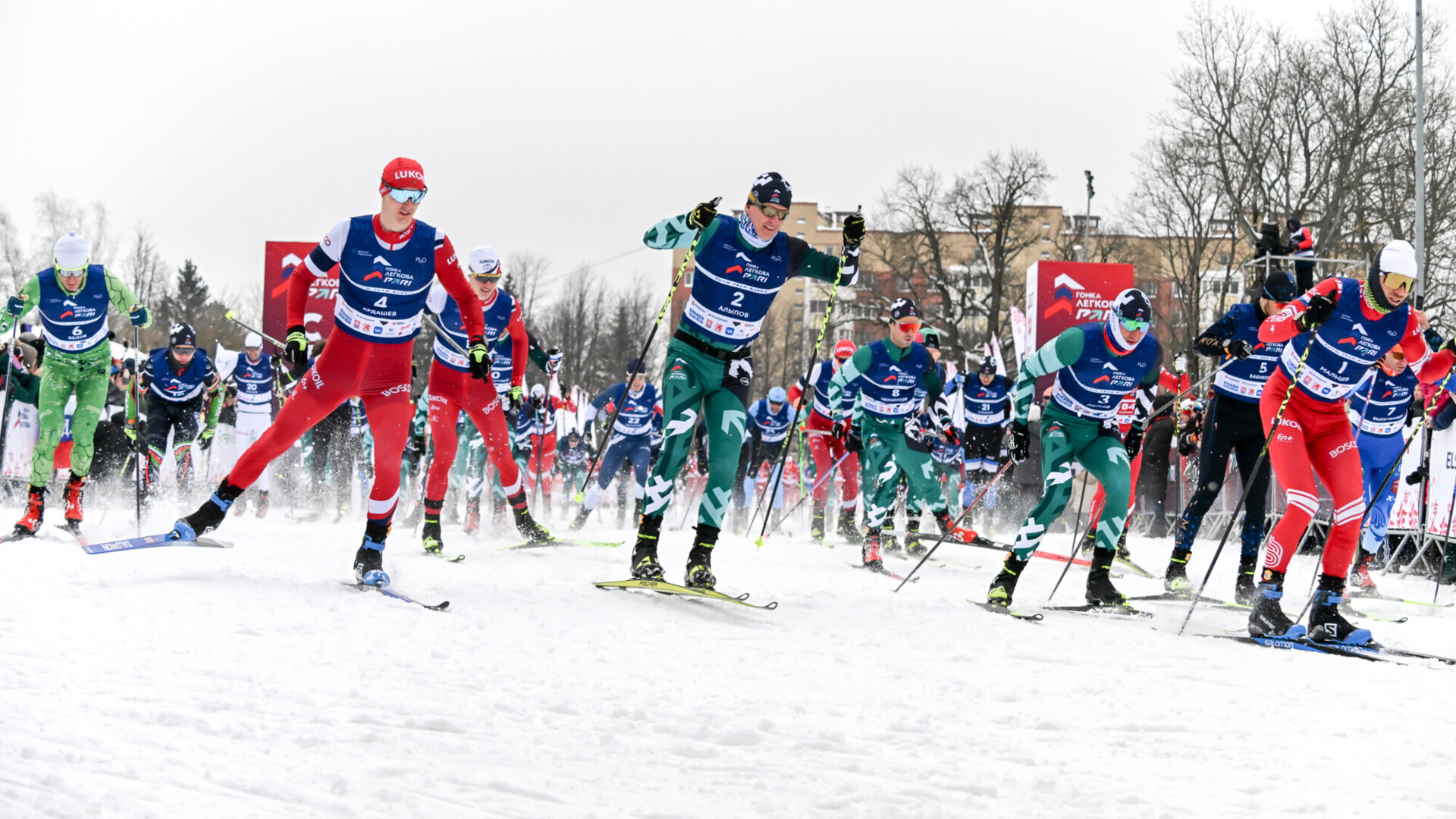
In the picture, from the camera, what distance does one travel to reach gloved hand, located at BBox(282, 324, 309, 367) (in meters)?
6.23

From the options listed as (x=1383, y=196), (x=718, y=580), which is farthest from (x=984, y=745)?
(x=1383, y=196)

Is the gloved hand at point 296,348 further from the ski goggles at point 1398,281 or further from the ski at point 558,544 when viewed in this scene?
the ski goggles at point 1398,281

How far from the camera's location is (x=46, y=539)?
7.60 metres

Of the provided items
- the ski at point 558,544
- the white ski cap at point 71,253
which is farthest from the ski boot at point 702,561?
the white ski cap at point 71,253

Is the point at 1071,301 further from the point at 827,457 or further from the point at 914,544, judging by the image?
the point at 914,544

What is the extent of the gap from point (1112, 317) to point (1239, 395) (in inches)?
53.5

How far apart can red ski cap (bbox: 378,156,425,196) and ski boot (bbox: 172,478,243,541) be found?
171cm

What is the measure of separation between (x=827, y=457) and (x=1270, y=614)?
728cm

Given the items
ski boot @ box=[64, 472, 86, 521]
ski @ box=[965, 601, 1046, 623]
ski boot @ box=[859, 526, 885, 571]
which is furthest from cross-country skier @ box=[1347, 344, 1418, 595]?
ski boot @ box=[64, 472, 86, 521]

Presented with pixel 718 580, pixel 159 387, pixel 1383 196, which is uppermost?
pixel 1383 196

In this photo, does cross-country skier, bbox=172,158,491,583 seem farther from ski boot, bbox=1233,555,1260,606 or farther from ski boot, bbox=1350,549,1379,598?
ski boot, bbox=1350,549,1379,598

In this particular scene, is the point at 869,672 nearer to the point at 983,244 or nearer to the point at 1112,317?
the point at 1112,317

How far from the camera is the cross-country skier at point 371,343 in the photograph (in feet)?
20.9

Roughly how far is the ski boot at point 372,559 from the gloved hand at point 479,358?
916 millimetres
